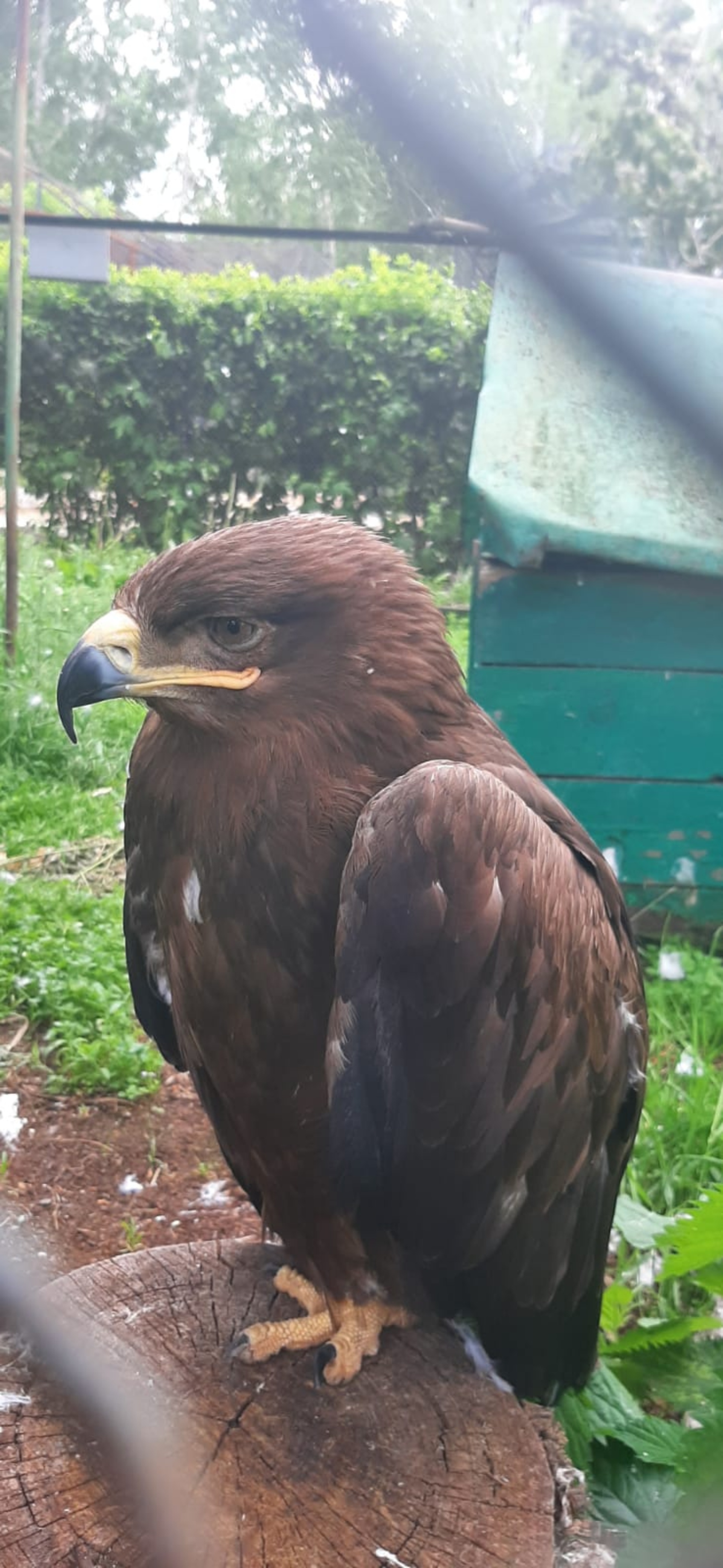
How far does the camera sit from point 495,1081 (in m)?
1.71

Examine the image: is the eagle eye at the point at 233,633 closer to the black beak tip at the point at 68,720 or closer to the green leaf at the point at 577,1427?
the black beak tip at the point at 68,720

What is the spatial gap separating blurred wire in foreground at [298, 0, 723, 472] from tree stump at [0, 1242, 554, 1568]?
4.89 ft

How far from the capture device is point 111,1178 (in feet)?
10.1

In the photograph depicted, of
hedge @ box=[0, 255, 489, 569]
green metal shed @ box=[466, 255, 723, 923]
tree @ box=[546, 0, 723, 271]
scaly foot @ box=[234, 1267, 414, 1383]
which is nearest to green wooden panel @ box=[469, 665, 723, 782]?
green metal shed @ box=[466, 255, 723, 923]

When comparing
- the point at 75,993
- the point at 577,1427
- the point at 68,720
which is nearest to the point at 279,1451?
the point at 577,1427

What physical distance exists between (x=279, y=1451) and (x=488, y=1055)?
2.13ft

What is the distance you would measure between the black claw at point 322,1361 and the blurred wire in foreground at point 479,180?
1662mm

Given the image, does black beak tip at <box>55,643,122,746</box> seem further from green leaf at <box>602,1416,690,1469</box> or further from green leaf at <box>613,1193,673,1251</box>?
green leaf at <box>613,1193,673,1251</box>

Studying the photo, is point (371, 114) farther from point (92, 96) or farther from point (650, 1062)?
point (650, 1062)

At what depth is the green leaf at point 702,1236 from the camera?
1.77 m

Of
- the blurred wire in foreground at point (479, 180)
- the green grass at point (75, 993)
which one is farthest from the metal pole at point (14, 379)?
the blurred wire in foreground at point (479, 180)

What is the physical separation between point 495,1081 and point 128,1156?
1756mm

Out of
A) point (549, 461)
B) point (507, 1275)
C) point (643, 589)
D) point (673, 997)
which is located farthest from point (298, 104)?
point (673, 997)

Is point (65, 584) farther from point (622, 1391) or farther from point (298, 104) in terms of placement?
point (298, 104)
